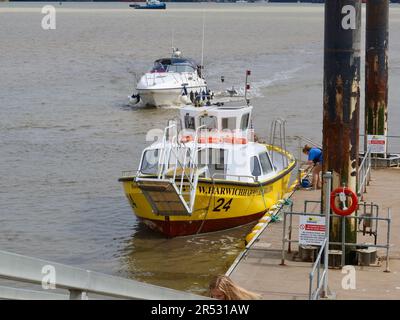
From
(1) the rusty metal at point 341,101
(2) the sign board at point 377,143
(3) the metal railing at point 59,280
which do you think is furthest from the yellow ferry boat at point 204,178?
(3) the metal railing at point 59,280

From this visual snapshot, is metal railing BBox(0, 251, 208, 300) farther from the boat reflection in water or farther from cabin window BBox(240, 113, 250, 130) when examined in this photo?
cabin window BBox(240, 113, 250, 130)

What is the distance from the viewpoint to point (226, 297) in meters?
8.46

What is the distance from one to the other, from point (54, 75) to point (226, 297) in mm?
53124

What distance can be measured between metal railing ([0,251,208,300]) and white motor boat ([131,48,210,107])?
3844cm

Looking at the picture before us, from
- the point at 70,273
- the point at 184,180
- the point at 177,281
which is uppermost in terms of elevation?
the point at 70,273

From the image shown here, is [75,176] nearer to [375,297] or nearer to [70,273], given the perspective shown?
[375,297]

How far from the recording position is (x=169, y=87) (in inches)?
1731

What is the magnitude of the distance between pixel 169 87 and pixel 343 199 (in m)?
31.0

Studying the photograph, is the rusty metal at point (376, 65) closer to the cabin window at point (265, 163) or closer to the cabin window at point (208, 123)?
the cabin window at point (265, 163)

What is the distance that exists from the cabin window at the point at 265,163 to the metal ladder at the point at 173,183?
189 centimetres

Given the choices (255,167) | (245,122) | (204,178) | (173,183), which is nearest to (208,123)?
(245,122)

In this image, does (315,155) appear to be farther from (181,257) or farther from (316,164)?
(181,257)

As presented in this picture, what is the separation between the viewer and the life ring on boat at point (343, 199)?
13.3 m
